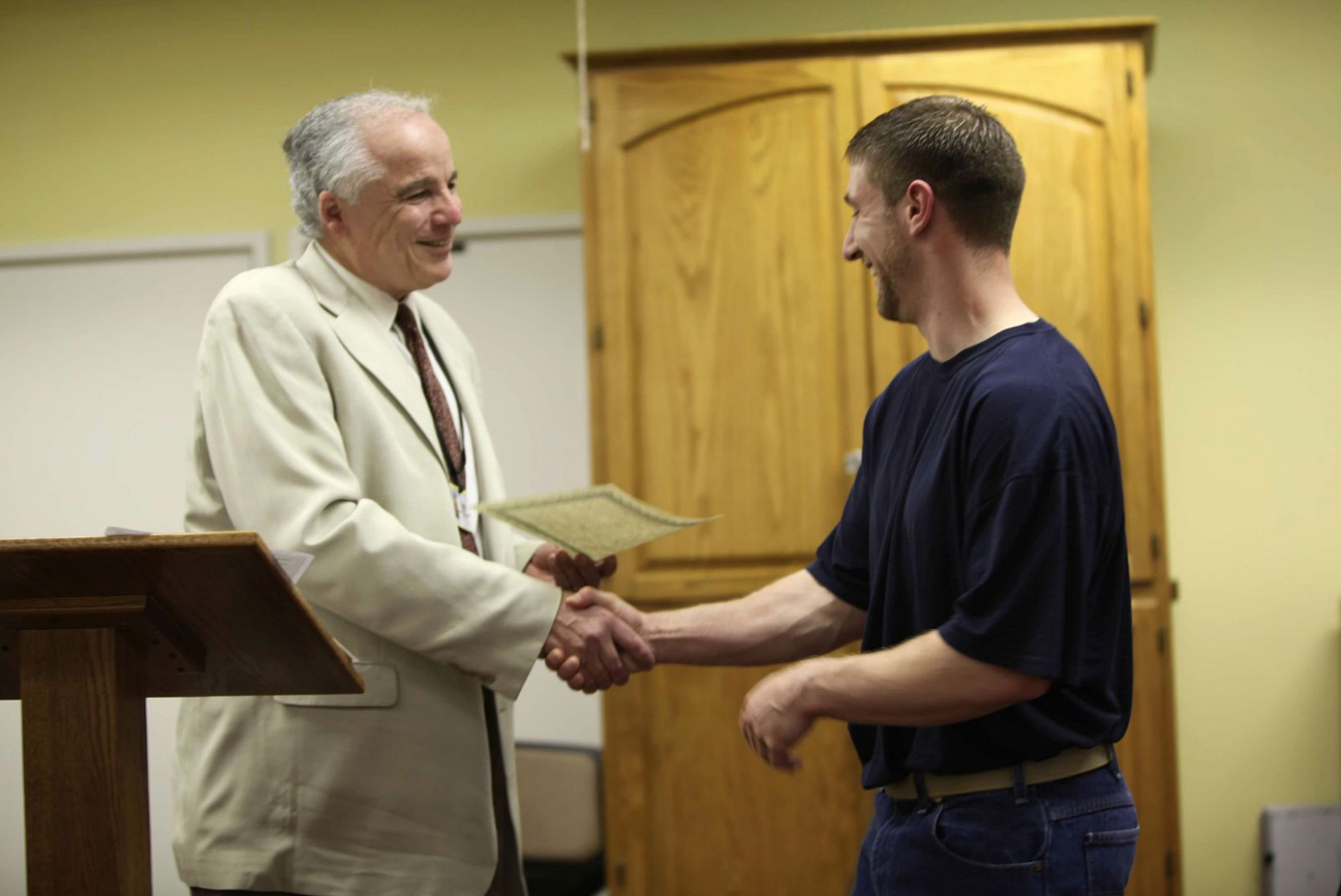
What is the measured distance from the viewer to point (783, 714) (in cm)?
153

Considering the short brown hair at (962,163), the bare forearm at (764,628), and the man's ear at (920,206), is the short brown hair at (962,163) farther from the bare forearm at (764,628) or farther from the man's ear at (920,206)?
the bare forearm at (764,628)

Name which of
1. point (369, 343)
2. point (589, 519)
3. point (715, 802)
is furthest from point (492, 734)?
point (715, 802)

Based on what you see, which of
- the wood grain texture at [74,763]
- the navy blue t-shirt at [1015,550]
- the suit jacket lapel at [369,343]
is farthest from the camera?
the suit jacket lapel at [369,343]

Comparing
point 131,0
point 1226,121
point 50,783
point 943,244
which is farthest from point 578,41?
point 50,783

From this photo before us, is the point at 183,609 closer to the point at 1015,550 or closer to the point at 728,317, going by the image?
the point at 1015,550

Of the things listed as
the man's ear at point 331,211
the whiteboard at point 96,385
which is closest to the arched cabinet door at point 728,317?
the man's ear at point 331,211

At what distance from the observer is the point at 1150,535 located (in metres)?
3.11

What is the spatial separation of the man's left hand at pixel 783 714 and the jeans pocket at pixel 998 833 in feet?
0.63

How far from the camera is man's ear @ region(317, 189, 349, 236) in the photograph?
2086mm

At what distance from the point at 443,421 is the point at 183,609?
83 cm

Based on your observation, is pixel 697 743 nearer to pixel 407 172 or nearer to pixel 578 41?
pixel 407 172

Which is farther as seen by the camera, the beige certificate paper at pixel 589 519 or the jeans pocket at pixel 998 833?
the beige certificate paper at pixel 589 519

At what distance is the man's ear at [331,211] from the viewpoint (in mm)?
2086

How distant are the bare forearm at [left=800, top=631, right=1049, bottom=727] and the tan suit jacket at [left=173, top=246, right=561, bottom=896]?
560 mm
